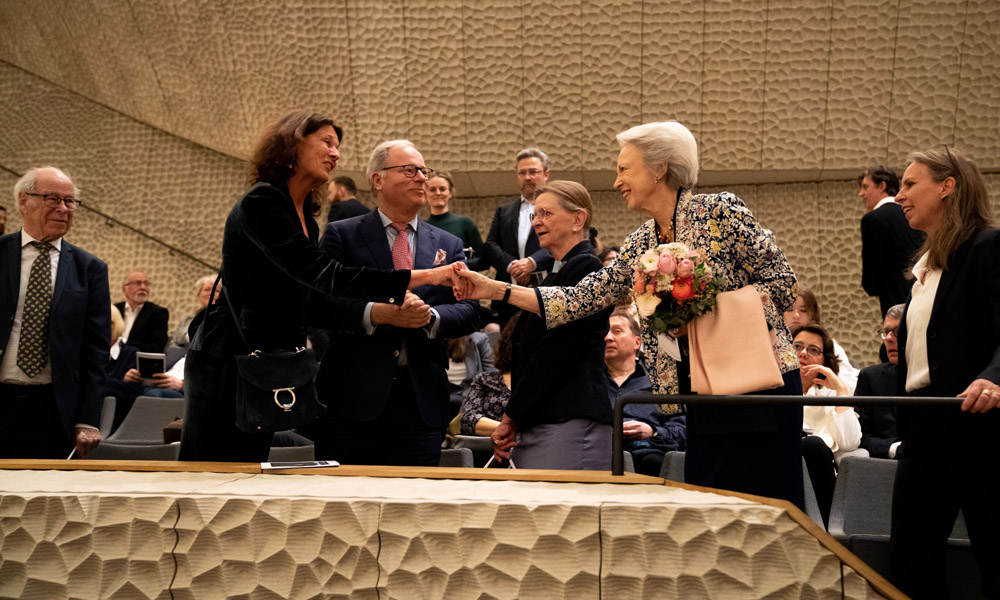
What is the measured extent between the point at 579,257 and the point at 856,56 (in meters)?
4.36

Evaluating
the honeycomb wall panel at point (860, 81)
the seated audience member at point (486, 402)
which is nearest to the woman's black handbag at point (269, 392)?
the seated audience member at point (486, 402)

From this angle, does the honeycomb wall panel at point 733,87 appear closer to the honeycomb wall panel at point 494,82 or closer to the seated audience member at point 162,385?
the honeycomb wall panel at point 494,82

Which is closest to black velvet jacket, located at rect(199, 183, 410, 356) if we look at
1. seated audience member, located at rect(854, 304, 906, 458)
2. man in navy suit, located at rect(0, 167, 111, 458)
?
man in navy suit, located at rect(0, 167, 111, 458)

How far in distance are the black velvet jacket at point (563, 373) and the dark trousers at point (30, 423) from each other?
5.50 ft

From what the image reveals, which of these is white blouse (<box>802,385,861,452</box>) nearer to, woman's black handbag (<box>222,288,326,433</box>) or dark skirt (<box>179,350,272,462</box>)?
woman's black handbag (<box>222,288,326,433</box>)

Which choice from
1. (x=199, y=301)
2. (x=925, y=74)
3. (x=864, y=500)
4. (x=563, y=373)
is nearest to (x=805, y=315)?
(x=864, y=500)

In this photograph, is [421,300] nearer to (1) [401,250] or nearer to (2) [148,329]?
(1) [401,250]

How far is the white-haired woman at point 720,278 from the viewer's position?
7.69 ft

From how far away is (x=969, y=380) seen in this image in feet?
8.21

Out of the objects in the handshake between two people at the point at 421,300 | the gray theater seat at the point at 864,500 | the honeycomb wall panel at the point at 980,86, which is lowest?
the gray theater seat at the point at 864,500

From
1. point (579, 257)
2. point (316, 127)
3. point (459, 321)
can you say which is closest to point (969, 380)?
point (579, 257)

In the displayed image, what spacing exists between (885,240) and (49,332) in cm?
442

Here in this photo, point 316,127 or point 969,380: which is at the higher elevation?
point 316,127

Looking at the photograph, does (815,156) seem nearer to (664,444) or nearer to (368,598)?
(664,444)
